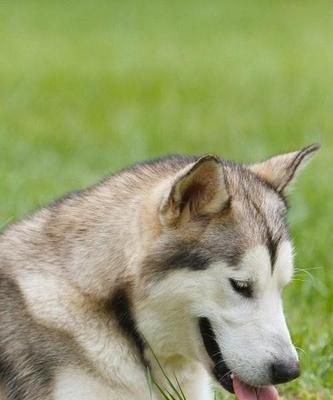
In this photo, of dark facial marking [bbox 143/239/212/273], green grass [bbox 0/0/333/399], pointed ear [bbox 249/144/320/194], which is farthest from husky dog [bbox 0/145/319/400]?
green grass [bbox 0/0/333/399]

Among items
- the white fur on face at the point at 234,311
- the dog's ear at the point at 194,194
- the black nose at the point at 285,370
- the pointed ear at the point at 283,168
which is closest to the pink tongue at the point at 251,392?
the white fur on face at the point at 234,311

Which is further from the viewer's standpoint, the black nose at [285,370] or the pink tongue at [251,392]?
the pink tongue at [251,392]

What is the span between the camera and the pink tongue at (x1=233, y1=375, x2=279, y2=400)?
5.46 meters

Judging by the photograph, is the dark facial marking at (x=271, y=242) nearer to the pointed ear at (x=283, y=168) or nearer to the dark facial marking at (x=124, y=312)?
the pointed ear at (x=283, y=168)

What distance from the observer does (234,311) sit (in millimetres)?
Answer: 5293

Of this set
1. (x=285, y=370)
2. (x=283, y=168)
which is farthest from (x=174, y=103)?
(x=285, y=370)

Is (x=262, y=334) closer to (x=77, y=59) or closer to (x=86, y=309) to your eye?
(x=86, y=309)

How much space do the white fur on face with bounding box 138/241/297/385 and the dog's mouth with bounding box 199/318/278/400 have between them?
4 cm

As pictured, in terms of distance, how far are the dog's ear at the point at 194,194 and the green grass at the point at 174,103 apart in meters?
1.50

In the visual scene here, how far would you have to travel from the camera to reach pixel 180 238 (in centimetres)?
531

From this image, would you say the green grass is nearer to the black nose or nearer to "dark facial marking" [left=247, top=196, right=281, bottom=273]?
the black nose

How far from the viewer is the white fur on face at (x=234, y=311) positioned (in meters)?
5.25

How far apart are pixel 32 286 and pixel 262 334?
98 centimetres

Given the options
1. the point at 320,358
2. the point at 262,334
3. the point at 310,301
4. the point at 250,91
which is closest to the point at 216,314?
the point at 262,334
